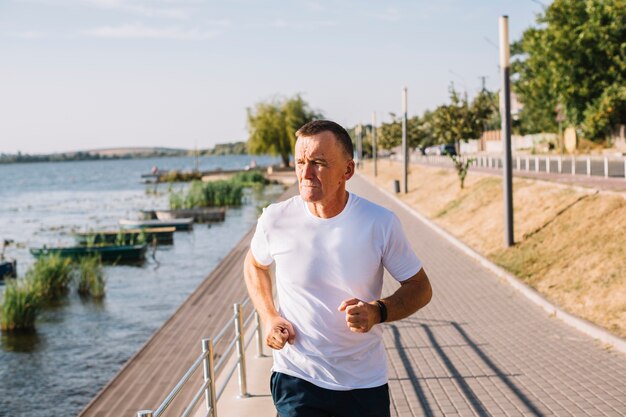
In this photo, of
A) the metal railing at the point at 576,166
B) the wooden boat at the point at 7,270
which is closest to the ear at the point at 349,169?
the metal railing at the point at 576,166

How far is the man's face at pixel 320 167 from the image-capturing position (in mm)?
2959

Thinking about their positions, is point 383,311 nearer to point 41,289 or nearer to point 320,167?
point 320,167

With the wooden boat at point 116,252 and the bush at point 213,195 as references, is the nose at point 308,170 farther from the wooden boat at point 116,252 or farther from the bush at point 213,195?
the bush at point 213,195

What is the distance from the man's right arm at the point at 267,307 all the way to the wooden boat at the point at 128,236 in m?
30.2

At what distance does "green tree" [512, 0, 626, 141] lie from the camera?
44.4 meters

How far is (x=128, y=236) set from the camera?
3594 centimetres

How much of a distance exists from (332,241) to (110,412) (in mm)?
8260

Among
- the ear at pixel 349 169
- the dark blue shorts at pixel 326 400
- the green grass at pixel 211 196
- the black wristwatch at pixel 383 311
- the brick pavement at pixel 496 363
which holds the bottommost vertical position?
the green grass at pixel 211 196

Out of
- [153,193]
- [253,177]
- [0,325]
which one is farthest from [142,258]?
[153,193]

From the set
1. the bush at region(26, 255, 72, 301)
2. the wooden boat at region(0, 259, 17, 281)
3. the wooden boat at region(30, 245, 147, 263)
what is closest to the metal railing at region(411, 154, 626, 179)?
the wooden boat at region(30, 245, 147, 263)

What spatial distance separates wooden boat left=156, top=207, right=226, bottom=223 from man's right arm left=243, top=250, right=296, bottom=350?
4378cm

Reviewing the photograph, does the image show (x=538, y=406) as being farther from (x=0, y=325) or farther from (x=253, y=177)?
(x=253, y=177)

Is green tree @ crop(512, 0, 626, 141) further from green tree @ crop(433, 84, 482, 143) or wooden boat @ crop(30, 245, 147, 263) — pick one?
wooden boat @ crop(30, 245, 147, 263)

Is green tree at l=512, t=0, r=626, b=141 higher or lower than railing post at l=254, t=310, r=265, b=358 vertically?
higher
